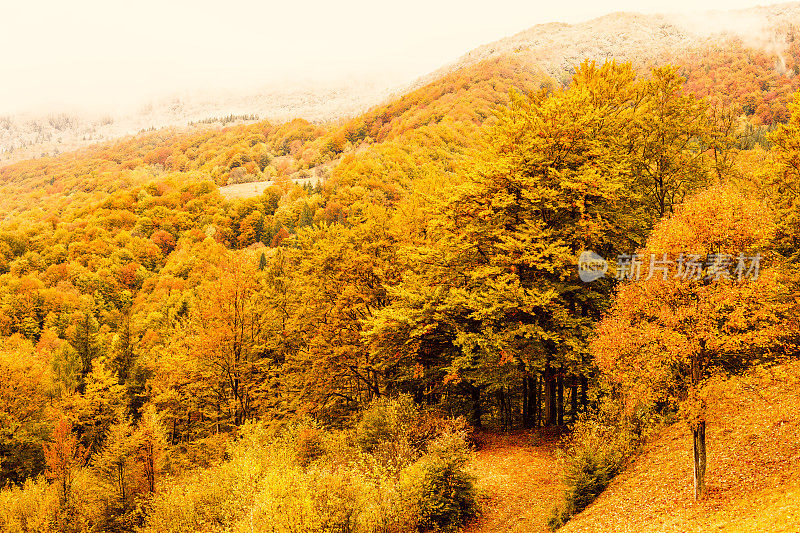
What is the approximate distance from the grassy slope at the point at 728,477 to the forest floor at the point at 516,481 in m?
1.96

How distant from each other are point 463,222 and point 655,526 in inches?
566

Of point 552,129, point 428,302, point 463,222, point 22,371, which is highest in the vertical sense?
point 552,129

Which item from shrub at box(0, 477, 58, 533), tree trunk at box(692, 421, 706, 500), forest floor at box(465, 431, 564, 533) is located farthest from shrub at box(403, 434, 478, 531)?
shrub at box(0, 477, 58, 533)

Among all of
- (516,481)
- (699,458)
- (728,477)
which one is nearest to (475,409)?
(516,481)

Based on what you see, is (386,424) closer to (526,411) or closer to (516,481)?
(516,481)

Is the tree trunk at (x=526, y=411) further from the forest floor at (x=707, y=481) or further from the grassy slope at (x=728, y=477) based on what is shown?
the grassy slope at (x=728, y=477)

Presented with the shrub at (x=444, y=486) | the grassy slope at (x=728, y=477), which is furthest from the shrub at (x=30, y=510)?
the grassy slope at (x=728, y=477)

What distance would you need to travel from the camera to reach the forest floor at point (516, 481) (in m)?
15.1

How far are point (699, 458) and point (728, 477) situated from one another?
181 centimetres

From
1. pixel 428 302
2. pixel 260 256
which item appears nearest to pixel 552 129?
pixel 428 302

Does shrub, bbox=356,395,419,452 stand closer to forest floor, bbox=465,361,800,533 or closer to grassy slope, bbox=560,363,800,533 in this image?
forest floor, bbox=465,361,800,533

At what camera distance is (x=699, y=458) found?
487 inches

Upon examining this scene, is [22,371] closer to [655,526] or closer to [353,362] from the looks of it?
[353,362]

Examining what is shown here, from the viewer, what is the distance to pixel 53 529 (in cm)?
2480
